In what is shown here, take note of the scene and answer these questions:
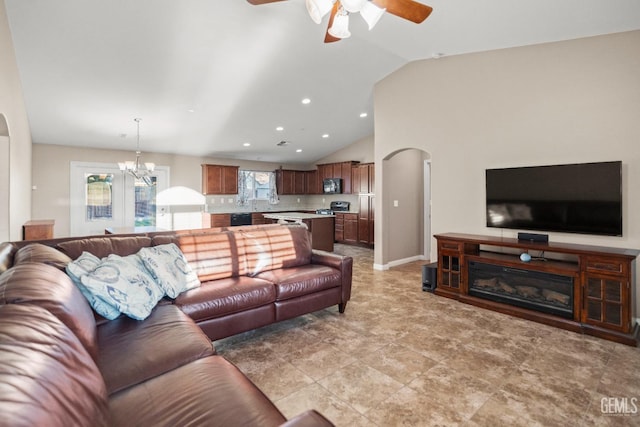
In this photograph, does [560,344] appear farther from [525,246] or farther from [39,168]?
[39,168]

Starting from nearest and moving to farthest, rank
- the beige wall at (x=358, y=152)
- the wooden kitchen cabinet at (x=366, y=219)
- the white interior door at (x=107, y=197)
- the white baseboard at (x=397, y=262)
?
the white baseboard at (x=397, y=262), the white interior door at (x=107, y=197), the wooden kitchen cabinet at (x=366, y=219), the beige wall at (x=358, y=152)

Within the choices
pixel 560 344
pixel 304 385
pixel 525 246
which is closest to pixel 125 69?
pixel 304 385

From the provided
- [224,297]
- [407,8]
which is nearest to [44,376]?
[224,297]

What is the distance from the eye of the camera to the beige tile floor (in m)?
1.87

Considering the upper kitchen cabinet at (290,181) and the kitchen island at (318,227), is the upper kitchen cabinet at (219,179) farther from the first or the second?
the kitchen island at (318,227)

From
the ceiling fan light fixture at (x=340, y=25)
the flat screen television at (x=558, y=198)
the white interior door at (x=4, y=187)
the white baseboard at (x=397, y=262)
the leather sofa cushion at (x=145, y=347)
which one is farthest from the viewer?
the white baseboard at (x=397, y=262)

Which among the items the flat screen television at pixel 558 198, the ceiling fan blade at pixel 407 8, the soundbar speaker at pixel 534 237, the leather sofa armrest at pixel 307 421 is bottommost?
the leather sofa armrest at pixel 307 421

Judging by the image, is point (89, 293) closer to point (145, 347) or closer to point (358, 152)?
point (145, 347)

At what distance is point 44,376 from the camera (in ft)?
2.67

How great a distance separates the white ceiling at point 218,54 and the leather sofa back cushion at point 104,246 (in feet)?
7.54

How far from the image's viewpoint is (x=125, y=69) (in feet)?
13.4

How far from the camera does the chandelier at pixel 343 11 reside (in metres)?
2.03

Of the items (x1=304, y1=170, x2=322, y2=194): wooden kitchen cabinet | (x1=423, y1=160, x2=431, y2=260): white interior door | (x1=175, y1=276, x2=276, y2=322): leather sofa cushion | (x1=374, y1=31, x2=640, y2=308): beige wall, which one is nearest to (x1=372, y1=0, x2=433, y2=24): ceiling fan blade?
(x1=374, y1=31, x2=640, y2=308): beige wall

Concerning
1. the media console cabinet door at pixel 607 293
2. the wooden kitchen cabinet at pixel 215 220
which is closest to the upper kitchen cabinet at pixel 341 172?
the wooden kitchen cabinet at pixel 215 220
